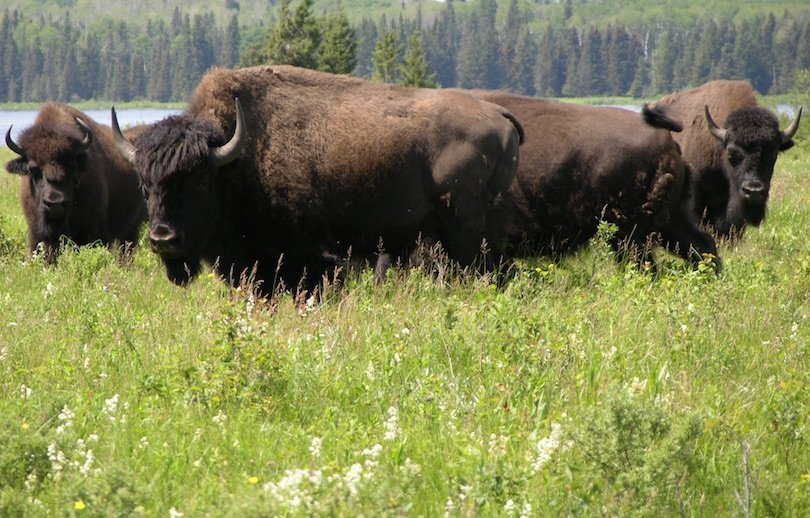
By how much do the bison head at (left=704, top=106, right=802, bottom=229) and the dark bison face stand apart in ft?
23.6

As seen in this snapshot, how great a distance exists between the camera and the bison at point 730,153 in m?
12.3

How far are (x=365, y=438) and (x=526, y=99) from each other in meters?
7.17

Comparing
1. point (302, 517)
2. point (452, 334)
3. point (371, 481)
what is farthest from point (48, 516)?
point (452, 334)

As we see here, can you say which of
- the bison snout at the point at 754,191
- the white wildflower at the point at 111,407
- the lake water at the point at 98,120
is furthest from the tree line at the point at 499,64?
the white wildflower at the point at 111,407

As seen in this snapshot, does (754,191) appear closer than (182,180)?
No

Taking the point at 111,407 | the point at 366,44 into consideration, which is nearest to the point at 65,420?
the point at 111,407

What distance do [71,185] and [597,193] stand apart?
5.59 meters

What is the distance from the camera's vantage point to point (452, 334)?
643 cm

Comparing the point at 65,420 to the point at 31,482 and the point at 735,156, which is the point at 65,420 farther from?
the point at 735,156

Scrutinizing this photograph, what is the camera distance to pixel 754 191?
12016 mm

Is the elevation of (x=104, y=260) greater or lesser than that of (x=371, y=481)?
lesser

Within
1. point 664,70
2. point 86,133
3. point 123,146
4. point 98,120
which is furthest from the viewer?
point 664,70

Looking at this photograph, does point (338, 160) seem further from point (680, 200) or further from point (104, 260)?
point (680, 200)

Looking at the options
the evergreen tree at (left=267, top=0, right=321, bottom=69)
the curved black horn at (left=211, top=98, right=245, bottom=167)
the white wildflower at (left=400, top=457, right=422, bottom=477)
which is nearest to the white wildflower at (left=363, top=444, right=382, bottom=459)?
the white wildflower at (left=400, top=457, right=422, bottom=477)
